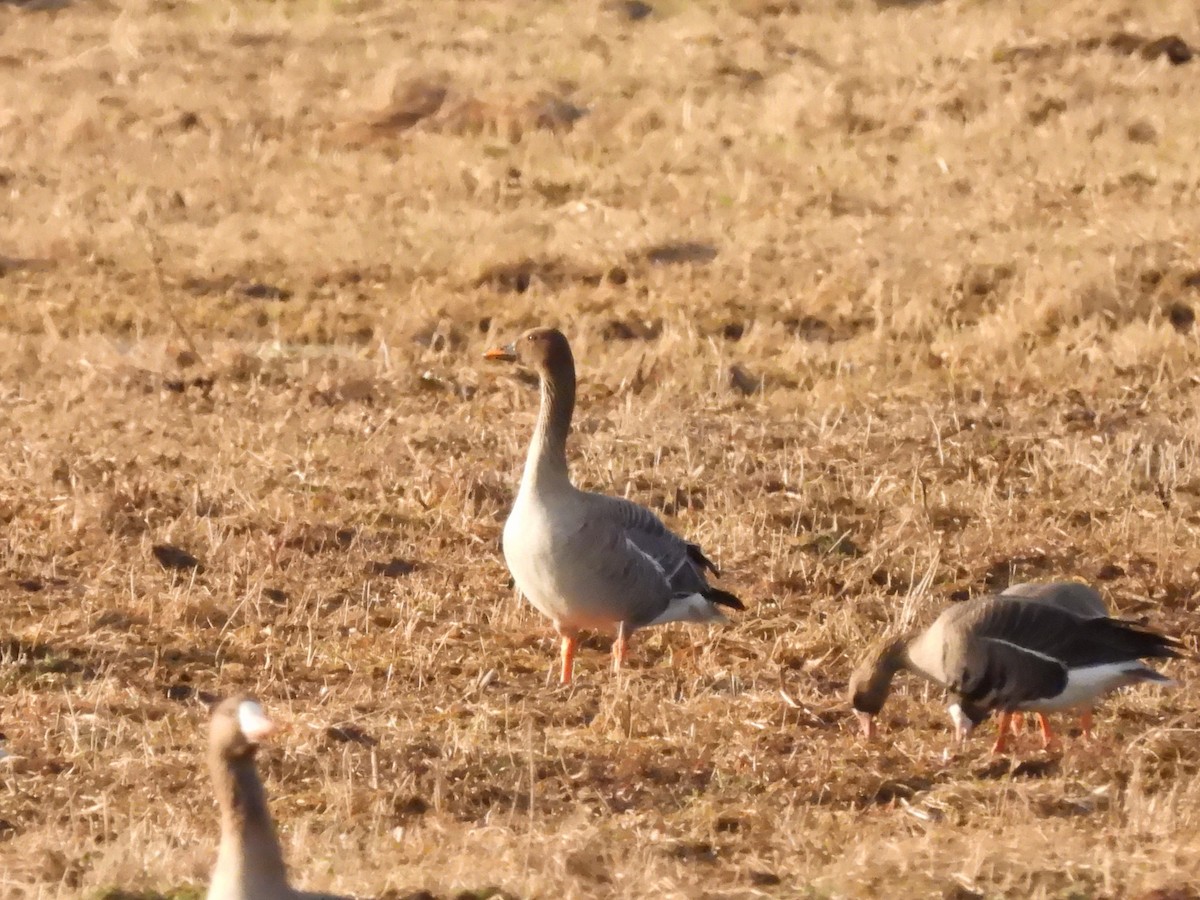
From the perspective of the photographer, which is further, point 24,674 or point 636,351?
point 636,351

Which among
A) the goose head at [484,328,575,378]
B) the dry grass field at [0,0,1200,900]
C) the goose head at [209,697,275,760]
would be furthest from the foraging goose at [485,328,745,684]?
the goose head at [209,697,275,760]

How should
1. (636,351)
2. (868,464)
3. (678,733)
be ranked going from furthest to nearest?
1. (636,351)
2. (868,464)
3. (678,733)

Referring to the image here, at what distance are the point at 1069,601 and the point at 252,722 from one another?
12.9ft

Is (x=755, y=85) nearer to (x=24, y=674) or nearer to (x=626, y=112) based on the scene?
(x=626, y=112)

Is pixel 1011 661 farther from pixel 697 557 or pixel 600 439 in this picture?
pixel 600 439

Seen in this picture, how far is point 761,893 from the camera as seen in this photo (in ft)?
15.8

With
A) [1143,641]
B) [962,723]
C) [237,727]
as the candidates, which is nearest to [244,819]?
[237,727]

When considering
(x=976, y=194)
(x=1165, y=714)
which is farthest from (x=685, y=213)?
(x=1165, y=714)

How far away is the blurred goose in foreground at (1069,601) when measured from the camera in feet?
23.1

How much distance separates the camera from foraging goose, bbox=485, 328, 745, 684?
24.9 ft

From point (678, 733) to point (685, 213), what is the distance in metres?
11.0

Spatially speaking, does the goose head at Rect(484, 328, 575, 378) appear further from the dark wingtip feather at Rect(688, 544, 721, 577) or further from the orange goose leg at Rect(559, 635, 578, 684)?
the orange goose leg at Rect(559, 635, 578, 684)

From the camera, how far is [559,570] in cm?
756

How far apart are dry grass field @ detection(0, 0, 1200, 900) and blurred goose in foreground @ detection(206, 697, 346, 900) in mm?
721
